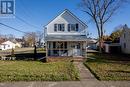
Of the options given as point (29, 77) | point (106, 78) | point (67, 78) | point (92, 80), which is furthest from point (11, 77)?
point (106, 78)

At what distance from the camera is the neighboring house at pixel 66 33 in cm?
3325

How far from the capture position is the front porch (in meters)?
33.1

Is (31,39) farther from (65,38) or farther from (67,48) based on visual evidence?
(65,38)

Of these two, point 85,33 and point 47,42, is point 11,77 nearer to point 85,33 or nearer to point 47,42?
point 47,42

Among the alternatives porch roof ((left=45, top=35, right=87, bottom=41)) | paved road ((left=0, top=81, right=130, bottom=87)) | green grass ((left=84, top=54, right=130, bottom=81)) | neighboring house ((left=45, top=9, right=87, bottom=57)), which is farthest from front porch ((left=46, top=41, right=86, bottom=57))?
paved road ((left=0, top=81, right=130, bottom=87))

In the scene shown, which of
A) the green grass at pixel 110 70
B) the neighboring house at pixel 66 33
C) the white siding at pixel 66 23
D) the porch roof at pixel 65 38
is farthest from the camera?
the white siding at pixel 66 23

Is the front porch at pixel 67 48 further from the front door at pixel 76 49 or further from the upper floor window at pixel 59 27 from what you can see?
the upper floor window at pixel 59 27

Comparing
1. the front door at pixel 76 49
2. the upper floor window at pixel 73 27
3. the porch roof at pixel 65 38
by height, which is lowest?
the front door at pixel 76 49

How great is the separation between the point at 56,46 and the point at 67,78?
18.2 meters

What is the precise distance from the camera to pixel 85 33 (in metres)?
34.3

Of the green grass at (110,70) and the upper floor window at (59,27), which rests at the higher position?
the upper floor window at (59,27)

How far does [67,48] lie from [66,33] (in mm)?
2324

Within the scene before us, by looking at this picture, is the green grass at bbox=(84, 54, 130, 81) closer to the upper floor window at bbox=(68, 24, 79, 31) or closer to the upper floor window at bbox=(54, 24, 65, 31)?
the upper floor window at bbox=(68, 24, 79, 31)

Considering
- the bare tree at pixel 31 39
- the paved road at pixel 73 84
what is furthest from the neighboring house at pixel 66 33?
the bare tree at pixel 31 39
